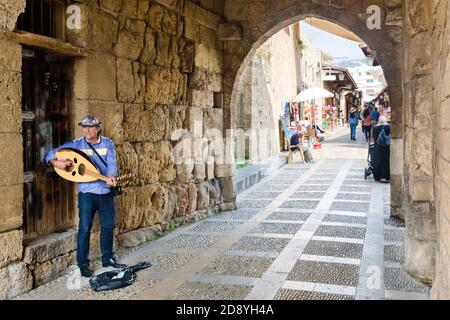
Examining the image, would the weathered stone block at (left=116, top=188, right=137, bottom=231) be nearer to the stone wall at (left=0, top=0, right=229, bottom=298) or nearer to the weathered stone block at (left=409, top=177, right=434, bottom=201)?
the stone wall at (left=0, top=0, right=229, bottom=298)

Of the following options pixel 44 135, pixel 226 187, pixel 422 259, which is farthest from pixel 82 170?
pixel 226 187

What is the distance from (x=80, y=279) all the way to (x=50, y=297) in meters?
0.43

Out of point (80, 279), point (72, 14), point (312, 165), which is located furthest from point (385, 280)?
point (312, 165)

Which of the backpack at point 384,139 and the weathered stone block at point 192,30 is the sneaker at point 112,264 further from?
the backpack at point 384,139

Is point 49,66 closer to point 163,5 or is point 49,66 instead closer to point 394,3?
point 163,5

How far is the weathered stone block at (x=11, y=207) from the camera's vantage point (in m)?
3.62

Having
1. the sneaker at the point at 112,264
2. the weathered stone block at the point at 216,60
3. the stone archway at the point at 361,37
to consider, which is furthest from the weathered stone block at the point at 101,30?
the stone archway at the point at 361,37

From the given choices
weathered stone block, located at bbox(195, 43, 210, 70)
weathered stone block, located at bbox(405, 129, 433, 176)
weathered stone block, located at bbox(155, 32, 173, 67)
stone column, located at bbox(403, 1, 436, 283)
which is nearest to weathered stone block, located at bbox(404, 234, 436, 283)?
stone column, located at bbox(403, 1, 436, 283)

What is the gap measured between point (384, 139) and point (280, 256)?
495cm

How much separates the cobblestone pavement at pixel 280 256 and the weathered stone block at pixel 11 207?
0.56 metres

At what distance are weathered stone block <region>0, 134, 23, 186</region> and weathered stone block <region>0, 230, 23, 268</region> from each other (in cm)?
38

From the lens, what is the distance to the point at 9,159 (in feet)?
12.0

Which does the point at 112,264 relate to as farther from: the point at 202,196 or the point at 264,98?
the point at 264,98

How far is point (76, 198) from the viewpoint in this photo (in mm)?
4570
